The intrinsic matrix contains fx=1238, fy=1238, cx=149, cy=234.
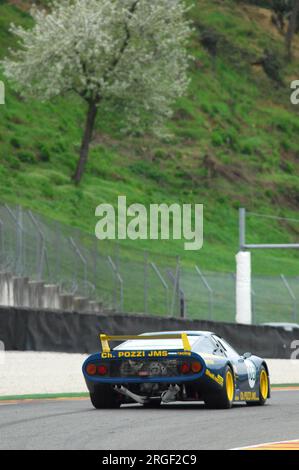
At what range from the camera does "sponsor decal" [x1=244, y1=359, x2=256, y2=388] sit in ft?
58.1

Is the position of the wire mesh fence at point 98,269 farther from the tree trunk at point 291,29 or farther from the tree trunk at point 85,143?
the tree trunk at point 291,29

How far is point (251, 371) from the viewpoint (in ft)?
58.5

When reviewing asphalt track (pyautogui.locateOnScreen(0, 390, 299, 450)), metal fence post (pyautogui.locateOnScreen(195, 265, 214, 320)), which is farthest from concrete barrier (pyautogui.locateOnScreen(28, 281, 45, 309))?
asphalt track (pyautogui.locateOnScreen(0, 390, 299, 450))

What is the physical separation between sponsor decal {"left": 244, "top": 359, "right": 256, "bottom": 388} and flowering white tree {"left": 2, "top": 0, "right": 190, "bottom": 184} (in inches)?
1688

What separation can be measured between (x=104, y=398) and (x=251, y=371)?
2259mm

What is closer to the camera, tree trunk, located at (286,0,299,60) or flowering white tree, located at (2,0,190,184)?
flowering white tree, located at (2,0,190,184)

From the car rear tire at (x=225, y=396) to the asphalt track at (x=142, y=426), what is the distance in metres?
0.16

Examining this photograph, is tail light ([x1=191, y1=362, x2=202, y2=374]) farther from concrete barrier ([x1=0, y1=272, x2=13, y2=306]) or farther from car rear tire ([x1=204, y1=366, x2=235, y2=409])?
concrete barrier ([x1=0, y1=272, x2=13, y2=306])

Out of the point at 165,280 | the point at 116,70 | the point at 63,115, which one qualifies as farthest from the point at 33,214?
the point at 63,115

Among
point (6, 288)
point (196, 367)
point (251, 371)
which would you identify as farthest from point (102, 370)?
point (6, 288)

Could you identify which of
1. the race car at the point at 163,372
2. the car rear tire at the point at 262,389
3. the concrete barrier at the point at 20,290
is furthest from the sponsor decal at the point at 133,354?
the concrete barrier at the point at 20,290

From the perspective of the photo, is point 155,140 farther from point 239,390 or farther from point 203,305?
point 239,390

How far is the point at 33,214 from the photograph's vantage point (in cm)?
3167

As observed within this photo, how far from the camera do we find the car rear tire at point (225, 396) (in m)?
16.8
